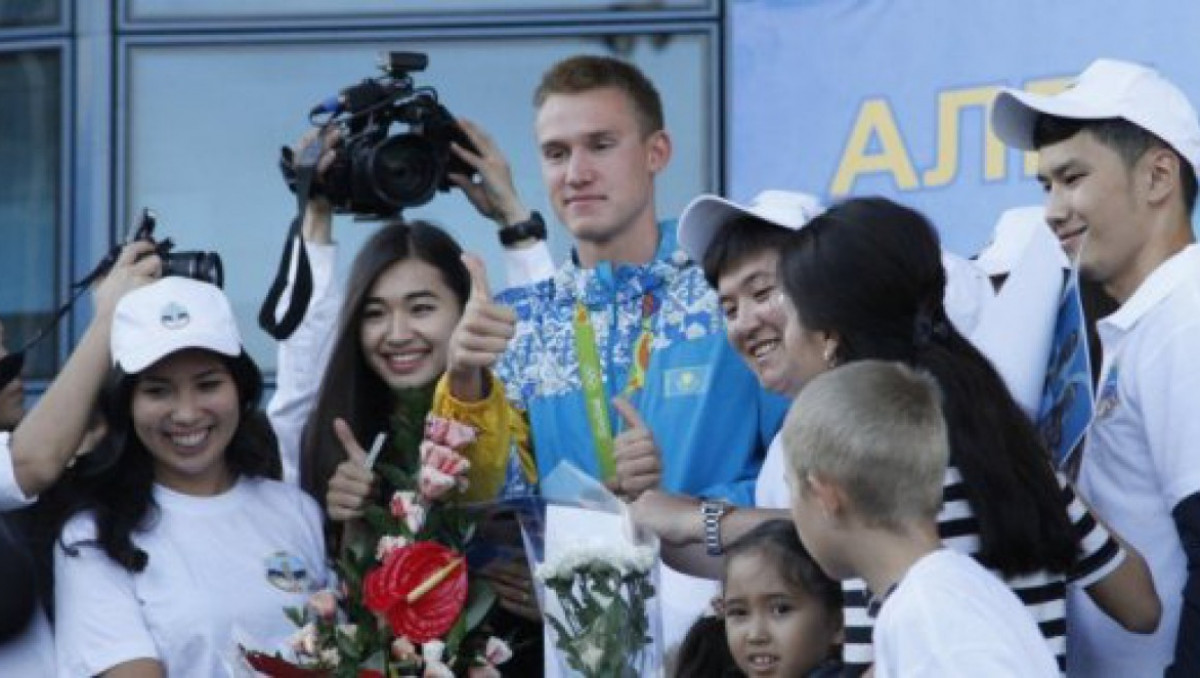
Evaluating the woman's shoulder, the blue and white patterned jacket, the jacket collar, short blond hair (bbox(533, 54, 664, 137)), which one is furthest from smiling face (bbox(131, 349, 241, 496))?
short blond hair (bbox(533, 54, 664, 137))

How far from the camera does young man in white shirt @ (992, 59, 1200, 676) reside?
13.9 feet

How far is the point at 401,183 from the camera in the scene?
5363mm

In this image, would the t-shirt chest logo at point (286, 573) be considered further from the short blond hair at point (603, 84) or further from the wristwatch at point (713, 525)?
the short blond hair at point (603, 84)

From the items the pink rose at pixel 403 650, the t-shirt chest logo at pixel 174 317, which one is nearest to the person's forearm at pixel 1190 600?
the pink rose at pixel 403 650

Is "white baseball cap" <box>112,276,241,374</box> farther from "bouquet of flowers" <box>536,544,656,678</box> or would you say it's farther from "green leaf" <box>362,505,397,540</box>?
"bouquet of flowers" <box>536,544,656,678</box>

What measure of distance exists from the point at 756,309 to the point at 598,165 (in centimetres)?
85

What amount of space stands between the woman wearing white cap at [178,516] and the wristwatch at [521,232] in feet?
2.02

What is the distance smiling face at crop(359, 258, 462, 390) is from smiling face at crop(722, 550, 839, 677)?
106 cm

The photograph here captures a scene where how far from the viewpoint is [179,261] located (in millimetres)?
5465

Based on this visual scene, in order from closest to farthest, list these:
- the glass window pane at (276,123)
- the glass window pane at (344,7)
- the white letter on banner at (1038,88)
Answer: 1. the white letter on banner at (1038,88)
2. the glass window pane at (276,123)
3. the glass window pane at (344,7)

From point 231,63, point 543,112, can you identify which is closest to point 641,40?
point 231,63

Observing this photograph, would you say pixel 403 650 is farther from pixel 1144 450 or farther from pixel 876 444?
pixel 1144 450

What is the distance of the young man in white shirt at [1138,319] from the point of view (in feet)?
13.9

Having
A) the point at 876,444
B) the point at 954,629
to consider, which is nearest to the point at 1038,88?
the point at 876,444
